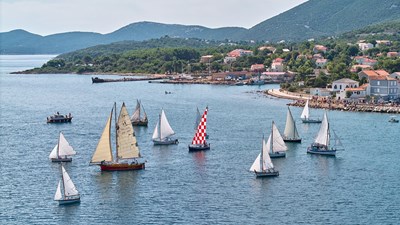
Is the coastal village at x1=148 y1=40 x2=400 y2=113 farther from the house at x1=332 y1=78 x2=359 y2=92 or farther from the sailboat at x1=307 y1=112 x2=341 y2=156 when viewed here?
the sailboat at x1=307 y1=112 x2=341 y2=156

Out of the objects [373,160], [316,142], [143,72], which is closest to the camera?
[373,160]

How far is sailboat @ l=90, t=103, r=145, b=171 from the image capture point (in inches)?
1501

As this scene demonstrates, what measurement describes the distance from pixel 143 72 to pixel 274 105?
218ft

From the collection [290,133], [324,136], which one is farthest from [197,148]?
[324,136]

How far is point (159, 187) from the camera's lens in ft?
112

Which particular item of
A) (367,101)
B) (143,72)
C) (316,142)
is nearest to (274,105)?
(367,101)

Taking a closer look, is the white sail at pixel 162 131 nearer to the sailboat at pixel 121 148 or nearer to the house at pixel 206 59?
the sailboat at pixel 121 148

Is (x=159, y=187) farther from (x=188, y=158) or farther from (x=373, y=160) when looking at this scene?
(x=373, y=160)

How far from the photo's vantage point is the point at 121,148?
128 ft

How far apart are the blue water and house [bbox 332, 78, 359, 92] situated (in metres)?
14.0

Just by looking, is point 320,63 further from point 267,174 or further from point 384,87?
point 267,174

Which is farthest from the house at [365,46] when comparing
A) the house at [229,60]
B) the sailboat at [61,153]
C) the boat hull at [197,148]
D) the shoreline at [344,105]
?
the sailboat at [61,153]

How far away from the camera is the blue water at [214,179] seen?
29964mm

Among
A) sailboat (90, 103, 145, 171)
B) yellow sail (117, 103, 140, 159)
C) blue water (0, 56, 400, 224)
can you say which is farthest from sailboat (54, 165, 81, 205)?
yellow sail (117, 103, 140, 159)
